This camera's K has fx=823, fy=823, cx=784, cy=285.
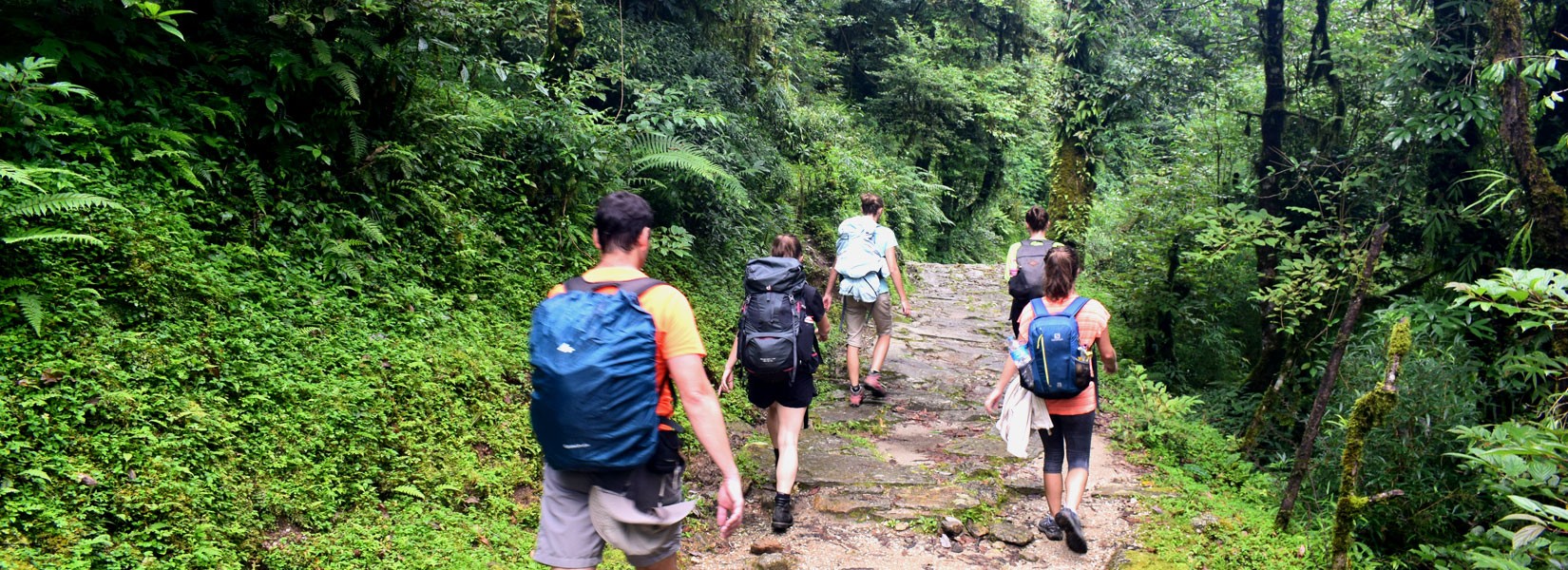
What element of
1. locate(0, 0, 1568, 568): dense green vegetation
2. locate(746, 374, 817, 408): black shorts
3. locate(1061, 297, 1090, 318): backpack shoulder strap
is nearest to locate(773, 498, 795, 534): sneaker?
locate(746, 374, 817, 408): black shorts

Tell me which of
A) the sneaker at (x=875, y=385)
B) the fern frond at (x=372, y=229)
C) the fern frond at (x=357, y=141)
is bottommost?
the sneaker at (x=875, y=385)

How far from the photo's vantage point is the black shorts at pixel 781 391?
5016 millimetres

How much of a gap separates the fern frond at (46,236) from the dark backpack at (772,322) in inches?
120

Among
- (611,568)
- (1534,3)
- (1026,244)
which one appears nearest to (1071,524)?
(611,568)

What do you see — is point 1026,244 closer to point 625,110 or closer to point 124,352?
point 625,110

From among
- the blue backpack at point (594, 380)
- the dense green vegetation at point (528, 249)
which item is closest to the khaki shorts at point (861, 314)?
the dense green vegetation at point (528, 249)

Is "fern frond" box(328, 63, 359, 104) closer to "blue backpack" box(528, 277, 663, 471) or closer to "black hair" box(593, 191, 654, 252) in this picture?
"black hair" box(593, 191, 654, 252)

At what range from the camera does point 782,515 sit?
5031mm

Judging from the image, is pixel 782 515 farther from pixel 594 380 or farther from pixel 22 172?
pixel 22 172

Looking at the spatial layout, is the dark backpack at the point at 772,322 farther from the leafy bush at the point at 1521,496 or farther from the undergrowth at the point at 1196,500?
the leafy bush at the point at 1521,496

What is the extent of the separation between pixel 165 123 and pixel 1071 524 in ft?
17.5

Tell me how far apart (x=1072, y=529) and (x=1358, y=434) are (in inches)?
63.5

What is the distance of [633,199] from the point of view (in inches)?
113

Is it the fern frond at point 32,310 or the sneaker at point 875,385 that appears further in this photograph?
the sneaker at point 875,385
